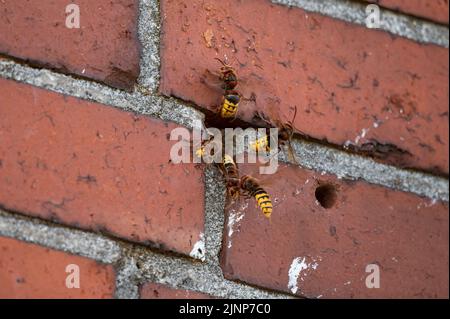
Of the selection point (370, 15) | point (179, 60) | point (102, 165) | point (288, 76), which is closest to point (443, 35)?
point (370, 15)

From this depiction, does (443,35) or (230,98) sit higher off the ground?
(443,35)

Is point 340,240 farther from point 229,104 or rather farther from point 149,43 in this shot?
point 149,43

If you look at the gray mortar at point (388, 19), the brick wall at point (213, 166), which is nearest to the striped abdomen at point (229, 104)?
the brick wall at point (213, 166)

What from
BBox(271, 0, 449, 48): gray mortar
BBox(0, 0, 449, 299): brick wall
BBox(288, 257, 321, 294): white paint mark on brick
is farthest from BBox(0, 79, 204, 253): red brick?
BBox(271, 0, 449, 48): gray mortar

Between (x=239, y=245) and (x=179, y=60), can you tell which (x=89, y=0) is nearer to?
(x=179, y=60)

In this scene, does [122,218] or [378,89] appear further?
[378,89]

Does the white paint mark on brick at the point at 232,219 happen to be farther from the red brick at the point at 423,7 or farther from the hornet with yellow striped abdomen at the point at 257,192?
the red brick at the point at 423,7

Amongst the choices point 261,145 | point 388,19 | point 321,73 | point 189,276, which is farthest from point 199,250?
point 388,19
